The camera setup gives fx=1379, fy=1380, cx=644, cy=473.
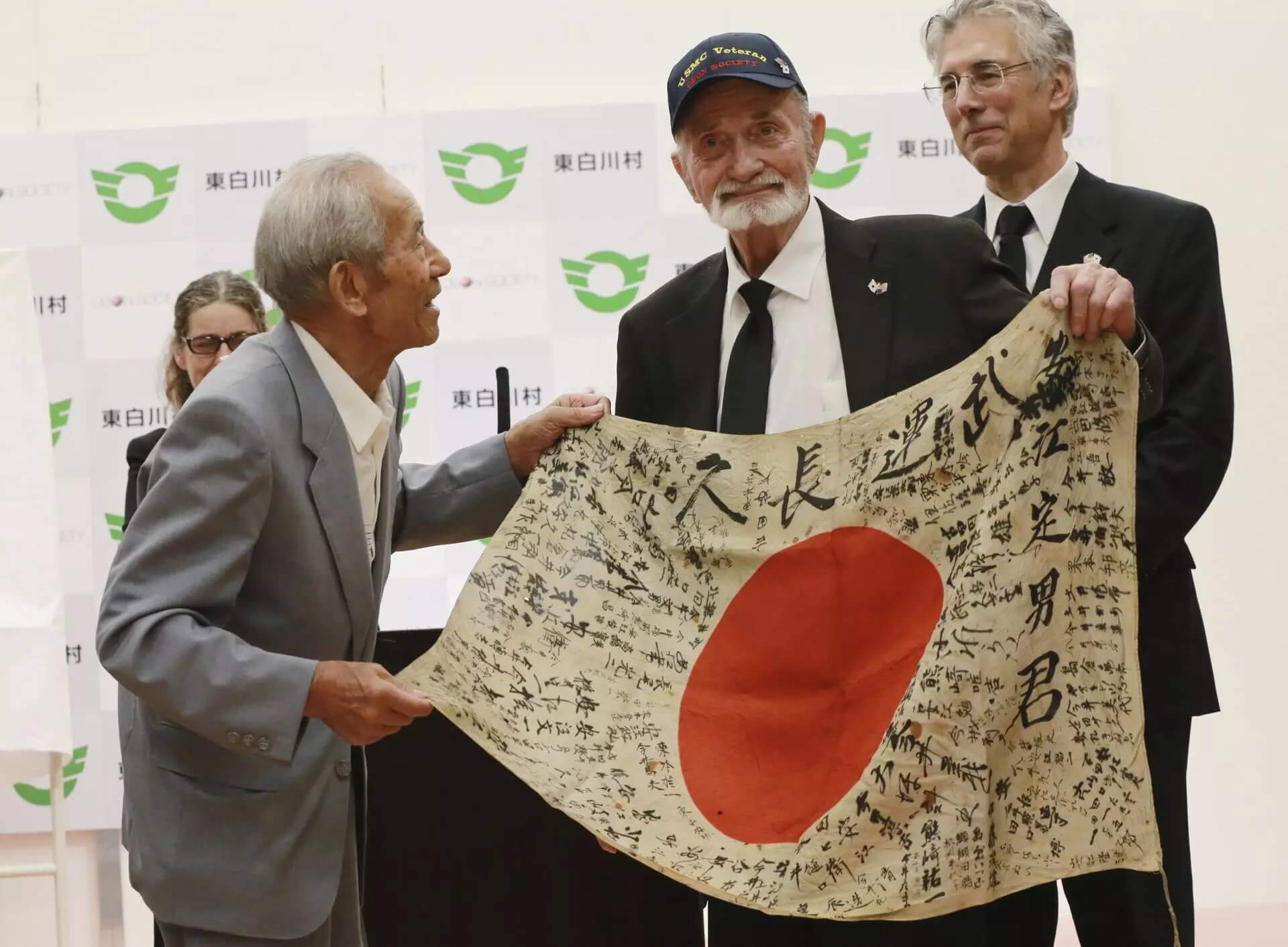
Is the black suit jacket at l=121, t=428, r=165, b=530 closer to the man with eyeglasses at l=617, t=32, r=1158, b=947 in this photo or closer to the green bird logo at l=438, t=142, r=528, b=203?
the man with eyeglasses at l=617, t=32, r=1158, b=947

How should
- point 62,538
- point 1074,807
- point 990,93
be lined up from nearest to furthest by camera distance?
point 1074,807 < point 990,93 < point 62,538

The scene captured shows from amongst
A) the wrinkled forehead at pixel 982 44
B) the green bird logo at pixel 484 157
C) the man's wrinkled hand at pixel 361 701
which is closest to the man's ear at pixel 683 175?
the wrinkled forehead at pixel 982 44

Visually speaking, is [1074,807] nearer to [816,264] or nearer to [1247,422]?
[816,264]

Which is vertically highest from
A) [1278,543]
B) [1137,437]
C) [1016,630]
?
[1137,437]

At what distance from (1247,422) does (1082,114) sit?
1234 millimetres

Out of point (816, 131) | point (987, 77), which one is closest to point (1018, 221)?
point (987, 77)

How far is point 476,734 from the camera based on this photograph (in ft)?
→ 6.16

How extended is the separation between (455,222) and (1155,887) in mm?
3410

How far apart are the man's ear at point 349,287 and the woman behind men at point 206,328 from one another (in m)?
1.38

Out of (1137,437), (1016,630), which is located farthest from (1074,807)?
(1137,437)

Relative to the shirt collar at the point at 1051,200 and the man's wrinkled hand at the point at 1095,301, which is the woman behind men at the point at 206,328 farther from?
the man's wrinkled hand at the point at 1095,301

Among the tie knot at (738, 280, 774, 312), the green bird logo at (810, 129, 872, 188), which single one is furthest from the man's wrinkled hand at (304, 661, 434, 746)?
the green bird logo at (810, 129, 872, 188)

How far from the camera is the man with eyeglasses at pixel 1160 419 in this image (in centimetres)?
212

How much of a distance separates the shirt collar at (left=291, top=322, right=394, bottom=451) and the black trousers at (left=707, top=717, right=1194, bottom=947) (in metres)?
0.87
